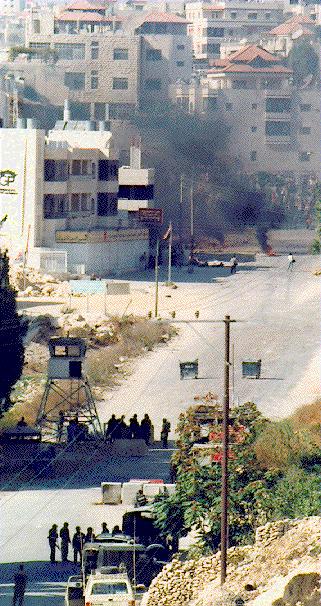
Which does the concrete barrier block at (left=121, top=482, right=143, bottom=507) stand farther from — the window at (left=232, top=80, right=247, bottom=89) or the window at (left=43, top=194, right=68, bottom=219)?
the window at (left=232, top=80, right=247, bottom=89)

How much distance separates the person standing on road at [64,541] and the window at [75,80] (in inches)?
1433

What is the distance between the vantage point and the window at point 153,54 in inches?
2046

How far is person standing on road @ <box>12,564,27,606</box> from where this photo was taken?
1324 centimetres

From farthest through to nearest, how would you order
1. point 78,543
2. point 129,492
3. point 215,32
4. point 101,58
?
point 215,32, point 101,58, point 129,492, point 78,543

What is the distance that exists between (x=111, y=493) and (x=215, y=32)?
136ft

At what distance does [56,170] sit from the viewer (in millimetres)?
37125

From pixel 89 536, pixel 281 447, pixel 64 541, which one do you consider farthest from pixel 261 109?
pixel 89 536

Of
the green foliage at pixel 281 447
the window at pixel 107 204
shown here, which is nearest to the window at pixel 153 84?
the window at pixel 107 204

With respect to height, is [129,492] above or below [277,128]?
below

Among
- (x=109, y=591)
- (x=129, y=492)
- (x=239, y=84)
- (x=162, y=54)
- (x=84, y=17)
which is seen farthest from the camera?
(x=84, y=17)

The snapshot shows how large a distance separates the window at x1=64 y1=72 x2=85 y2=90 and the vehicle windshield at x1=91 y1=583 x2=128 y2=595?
3904cm

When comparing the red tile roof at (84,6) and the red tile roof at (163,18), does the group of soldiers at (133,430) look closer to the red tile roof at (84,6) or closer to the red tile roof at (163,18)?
the red tile roof at (163,18)

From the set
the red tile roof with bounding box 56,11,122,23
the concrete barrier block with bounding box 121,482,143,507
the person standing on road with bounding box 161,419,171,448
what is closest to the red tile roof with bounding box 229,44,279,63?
the red tile roof with bounding box 56,11,122,23

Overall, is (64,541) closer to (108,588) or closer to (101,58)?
(108,588)
